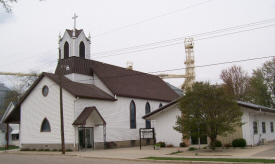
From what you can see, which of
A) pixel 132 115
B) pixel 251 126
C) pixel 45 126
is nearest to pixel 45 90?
pixel 45 126

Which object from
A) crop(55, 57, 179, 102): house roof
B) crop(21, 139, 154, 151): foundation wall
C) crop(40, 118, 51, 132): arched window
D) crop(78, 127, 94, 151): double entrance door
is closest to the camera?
crop(21, 139, 154, 151): foundation wall

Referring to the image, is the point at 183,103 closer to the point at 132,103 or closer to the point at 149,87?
the point at 132,103

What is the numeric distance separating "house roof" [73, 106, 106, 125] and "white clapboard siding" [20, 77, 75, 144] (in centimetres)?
98

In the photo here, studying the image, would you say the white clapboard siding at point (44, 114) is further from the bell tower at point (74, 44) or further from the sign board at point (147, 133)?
the sign board at point (147, 133)

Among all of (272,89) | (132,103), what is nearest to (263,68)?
(272,89)

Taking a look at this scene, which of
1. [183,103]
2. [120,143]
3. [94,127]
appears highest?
[183,103]

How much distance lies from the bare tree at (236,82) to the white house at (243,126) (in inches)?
746

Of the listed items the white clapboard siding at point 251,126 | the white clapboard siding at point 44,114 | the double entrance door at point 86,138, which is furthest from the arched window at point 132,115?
the white clapboard siding at point 251,126

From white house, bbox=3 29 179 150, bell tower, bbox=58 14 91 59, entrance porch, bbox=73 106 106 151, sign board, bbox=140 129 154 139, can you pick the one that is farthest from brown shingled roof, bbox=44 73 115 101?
sign board, bbox=140 129 154 139

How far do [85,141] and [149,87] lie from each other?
55.0 feet

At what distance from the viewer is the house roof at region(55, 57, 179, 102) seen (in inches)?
1398

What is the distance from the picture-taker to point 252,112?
25328mm

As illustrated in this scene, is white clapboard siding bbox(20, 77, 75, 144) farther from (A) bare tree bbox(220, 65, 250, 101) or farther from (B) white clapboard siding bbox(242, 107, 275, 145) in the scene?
(A) bare tree bbox(220, 65, 250, 101)

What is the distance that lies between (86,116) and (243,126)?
47.1ft
